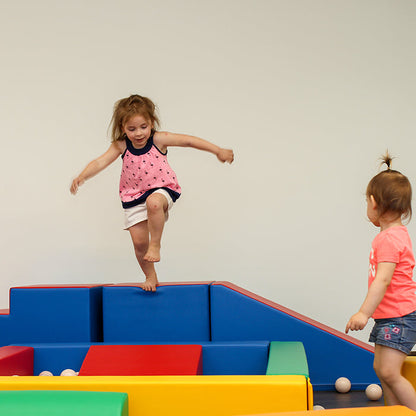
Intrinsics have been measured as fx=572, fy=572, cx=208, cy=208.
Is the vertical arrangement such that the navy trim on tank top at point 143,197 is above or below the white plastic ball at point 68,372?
above

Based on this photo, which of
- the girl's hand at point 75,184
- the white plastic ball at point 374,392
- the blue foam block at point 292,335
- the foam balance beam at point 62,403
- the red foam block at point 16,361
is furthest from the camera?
the girl's hand at point 75,184

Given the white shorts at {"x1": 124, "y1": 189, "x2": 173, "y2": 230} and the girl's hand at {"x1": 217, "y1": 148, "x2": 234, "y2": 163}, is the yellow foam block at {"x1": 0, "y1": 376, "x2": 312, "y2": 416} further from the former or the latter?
the girl's hand at {"x1": 217, "y1": 148, "x2": 234, "y2": 163}

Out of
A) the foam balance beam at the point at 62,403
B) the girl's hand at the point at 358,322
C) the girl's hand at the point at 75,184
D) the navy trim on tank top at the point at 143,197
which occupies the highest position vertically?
the girl's hand at the point at 75,184

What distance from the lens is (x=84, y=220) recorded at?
4152 millimetres

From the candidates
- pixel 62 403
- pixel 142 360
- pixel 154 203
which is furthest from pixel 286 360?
pixel 154 203

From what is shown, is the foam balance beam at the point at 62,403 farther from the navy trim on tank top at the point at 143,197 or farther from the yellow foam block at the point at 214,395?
the navy trim on tank top at the point at 143,197

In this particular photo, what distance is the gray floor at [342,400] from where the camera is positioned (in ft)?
7.49

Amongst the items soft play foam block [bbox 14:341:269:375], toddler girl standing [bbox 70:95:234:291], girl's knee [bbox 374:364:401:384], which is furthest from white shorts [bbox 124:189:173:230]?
girl's knee [bbox 374:364:401:384]

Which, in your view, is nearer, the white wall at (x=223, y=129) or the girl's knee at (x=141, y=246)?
the girl's knee at (x=141, y=246)

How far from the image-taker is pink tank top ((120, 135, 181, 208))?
2.72m

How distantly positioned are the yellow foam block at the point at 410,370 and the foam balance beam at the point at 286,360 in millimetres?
347

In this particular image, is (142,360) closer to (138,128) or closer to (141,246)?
(141,246)

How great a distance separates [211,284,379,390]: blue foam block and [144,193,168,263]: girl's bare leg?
0.32 meters

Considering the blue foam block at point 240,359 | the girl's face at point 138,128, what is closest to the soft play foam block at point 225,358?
the blue foam block at point 240,359
